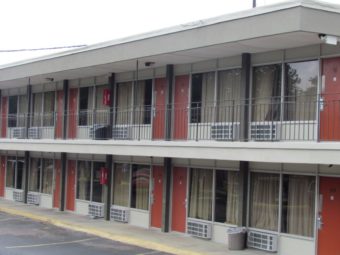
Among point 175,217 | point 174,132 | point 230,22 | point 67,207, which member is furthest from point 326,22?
point 67,207

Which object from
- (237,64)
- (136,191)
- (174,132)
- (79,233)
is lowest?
(79,233)

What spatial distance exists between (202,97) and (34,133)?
418 inches

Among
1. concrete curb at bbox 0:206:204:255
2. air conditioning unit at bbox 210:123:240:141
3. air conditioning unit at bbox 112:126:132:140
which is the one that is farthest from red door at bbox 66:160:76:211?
air conditioning unit at bbox 210:123:240:141

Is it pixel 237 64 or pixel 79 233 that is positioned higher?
pixel 237 64

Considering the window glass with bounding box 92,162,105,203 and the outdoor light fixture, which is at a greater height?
the outdoor light fixture

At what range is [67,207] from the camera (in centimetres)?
2389

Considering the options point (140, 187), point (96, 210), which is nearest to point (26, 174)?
point (96, 210)

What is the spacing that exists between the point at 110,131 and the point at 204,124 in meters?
4.82

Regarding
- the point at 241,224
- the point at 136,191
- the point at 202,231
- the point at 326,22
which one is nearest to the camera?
the point at 326,22

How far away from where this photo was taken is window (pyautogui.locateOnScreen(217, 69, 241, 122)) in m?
16.2

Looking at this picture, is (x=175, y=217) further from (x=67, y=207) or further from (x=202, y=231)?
(x=67, y=207)

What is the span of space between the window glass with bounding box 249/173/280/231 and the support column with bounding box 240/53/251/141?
1.24m

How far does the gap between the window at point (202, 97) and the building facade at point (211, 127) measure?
0.14 ft

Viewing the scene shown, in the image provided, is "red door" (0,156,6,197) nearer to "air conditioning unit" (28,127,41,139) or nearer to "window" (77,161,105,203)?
"air conditioning unit" (28,127,41,139)
